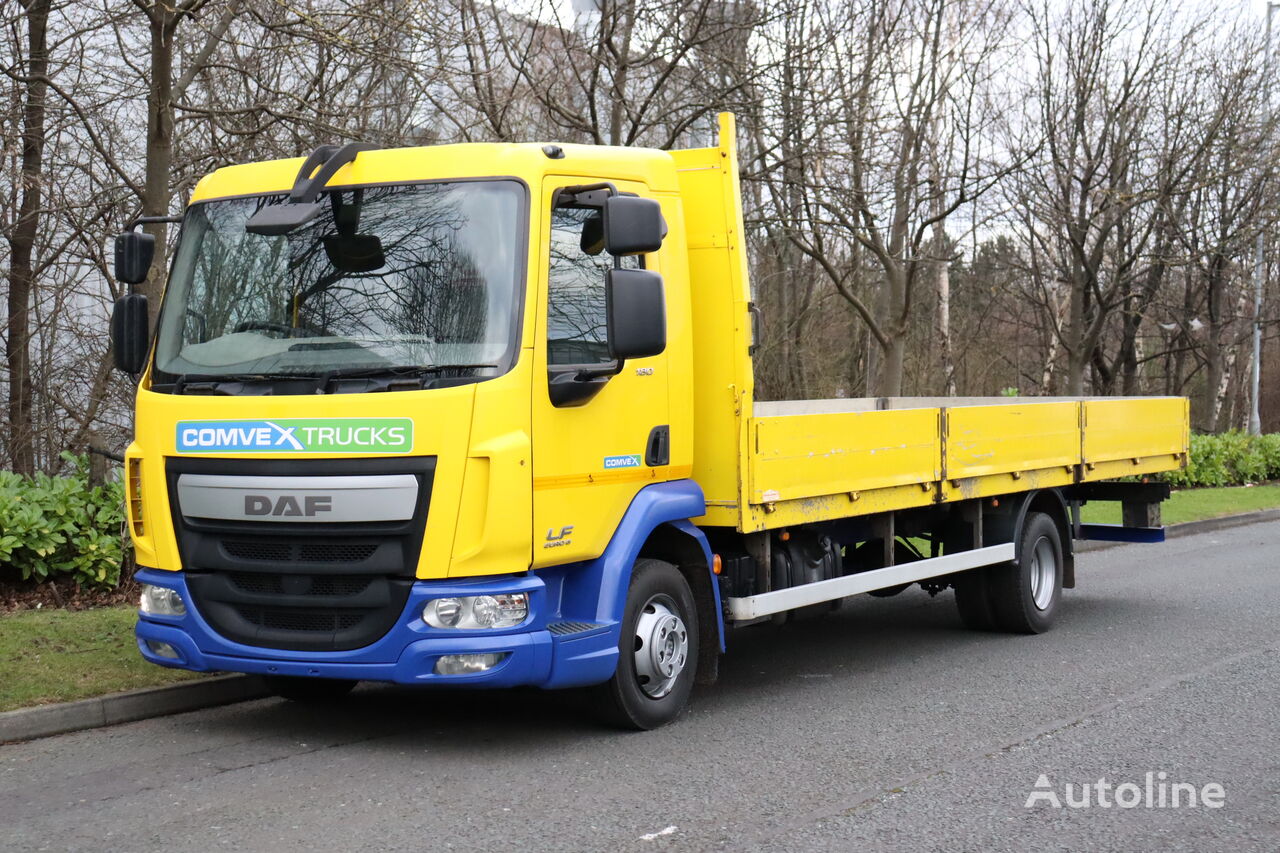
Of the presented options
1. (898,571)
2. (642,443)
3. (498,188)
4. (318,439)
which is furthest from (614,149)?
(898,571)

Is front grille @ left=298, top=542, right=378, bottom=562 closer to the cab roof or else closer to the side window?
the side window

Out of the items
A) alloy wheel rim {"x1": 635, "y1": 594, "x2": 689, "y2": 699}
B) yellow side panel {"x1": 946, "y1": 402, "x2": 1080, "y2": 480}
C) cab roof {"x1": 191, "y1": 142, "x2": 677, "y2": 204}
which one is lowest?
alloy wheel rim {"x1": 635, "y1": 594, "x2": 689, "y2": 699}

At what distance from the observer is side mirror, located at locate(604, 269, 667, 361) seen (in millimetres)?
6086

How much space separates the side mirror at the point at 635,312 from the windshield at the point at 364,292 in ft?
1.40

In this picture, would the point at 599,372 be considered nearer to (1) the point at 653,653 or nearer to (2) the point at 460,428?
(2) the point at 460,428

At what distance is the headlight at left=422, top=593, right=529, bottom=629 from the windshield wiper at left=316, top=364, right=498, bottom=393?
0.98 m

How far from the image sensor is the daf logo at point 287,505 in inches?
235

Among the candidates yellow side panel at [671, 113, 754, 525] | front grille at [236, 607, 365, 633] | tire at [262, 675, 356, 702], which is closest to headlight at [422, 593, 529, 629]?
front grille at [236, 607, 365, 633]

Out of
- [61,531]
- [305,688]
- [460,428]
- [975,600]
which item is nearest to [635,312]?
[460,428]

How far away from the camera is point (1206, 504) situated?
2034 centimetres

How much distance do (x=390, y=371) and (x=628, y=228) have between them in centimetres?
122

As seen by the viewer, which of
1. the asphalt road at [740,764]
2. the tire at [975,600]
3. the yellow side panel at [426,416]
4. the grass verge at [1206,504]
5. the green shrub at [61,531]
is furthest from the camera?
the grass verge at [1206,504]

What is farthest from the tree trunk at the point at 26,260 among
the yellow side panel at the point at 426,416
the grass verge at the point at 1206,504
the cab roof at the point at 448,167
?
the grass verge at the point at 1206,504

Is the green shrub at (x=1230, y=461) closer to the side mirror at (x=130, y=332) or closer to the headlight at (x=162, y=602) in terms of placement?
the side mirror at (x=130, y=332)
